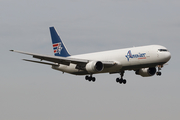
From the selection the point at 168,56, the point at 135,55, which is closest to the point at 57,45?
the point at 135,55

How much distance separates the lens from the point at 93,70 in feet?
168

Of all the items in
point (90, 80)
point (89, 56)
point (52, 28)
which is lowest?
point (90, 80)

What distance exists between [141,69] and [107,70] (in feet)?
19.7

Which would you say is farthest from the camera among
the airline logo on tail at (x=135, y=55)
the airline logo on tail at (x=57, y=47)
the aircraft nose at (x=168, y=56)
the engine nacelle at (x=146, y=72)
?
the airline logo on tail at (x=57, y=47)

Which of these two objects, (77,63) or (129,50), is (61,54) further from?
(129,50)

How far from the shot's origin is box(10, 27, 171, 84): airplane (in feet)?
165

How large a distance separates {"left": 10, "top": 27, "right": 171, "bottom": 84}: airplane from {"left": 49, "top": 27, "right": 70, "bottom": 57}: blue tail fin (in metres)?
3.68

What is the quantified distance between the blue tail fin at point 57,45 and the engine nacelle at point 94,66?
34.4ft

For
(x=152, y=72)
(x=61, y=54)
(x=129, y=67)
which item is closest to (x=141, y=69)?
(x=152, y=72)

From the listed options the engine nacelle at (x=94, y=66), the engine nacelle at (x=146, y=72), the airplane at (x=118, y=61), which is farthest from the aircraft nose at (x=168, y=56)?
the engine nacelle at (x=94, y=66)

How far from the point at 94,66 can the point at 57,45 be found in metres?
13.8

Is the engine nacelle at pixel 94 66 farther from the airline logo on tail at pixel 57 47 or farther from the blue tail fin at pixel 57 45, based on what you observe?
the airline logo on tail at pixel 57 47

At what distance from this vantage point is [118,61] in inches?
2056

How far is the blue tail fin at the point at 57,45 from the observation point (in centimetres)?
6191
